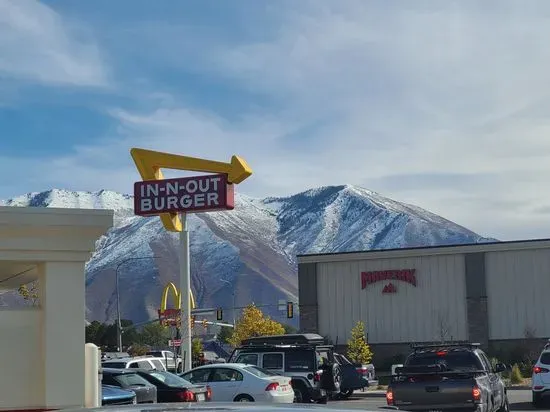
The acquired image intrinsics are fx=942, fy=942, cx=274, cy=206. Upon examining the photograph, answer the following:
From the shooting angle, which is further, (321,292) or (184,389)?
(321,292)

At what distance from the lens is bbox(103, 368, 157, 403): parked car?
20.3 m

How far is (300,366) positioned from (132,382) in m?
7.47

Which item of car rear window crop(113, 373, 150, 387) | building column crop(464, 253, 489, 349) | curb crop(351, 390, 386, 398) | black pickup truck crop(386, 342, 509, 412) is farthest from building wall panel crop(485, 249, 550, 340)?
car rear window crop(113, 373, 150, 387)

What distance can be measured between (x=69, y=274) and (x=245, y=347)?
17.3m

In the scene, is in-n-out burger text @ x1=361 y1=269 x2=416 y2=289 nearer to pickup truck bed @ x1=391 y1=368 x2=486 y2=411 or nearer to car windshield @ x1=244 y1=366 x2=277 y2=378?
car windshield @ x1=244 y1=366 x2=277 y2=378

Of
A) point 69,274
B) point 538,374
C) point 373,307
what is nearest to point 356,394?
point 538,374

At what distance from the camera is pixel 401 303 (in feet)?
195

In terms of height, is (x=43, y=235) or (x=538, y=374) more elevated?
(x=43, y=235)

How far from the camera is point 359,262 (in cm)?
6103

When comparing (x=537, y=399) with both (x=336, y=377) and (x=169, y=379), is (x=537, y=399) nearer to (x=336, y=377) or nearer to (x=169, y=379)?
(x=336, y=377)

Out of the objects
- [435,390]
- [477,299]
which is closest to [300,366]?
[435,390]

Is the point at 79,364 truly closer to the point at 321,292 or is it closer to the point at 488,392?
the point at 488,392

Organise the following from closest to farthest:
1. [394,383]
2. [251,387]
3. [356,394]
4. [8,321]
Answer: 1. [8,321]
2. [394,383]
3. [251,387]
4. [356,394]

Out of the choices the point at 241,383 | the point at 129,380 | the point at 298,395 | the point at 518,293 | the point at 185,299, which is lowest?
the point at 298,395
